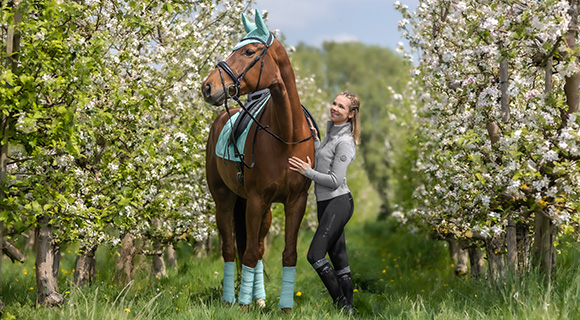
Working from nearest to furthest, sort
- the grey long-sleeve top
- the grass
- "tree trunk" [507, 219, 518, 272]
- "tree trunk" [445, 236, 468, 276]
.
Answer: the grass → the grey long-sleeve top → "tree trunk" [507, 219, 518, 272] → "tree trunk" [445, 236, 468, 276]

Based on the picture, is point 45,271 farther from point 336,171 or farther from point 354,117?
point 354,117

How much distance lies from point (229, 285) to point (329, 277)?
1750 mm

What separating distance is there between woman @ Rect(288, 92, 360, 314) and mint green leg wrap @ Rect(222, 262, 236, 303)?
61.8 inches

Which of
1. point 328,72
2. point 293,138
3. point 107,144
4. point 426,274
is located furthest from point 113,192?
point 328,72

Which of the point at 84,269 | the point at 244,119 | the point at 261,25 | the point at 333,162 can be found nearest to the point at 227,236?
the point at 244,119

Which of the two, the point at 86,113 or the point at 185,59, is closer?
the point at 86,113

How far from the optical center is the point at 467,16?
23.9 ft

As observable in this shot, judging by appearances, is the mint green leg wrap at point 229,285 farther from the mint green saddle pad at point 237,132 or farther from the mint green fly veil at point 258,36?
the mint green fly veil at point 258,36

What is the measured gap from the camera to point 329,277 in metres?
6.61

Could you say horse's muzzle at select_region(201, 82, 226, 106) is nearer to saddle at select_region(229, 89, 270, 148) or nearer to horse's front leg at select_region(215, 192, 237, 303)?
saddle at select_region(229, 89, 270, 148)

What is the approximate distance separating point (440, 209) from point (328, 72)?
51.0 m

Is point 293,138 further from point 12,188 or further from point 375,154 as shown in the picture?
point 375,154

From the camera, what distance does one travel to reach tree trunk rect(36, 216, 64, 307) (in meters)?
7.65

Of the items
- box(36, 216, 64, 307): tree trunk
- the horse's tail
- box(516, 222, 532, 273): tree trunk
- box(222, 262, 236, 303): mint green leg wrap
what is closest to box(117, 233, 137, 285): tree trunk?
box(36, 216, 64, 307): tree trunk
